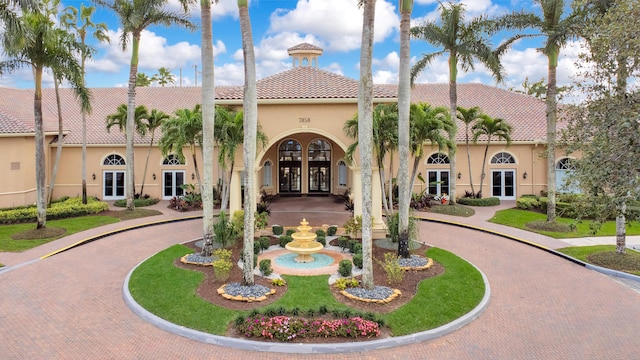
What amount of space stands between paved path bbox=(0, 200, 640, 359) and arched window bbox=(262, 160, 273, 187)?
604 inches

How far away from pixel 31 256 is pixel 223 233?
7111 mm

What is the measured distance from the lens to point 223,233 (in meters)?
16.3

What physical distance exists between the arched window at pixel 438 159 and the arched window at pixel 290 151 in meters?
9.54

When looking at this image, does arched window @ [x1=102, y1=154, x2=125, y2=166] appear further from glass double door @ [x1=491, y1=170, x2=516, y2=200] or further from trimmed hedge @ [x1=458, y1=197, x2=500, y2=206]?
glass double door @ [x1=491, y1=170, x2=516, y2=200]

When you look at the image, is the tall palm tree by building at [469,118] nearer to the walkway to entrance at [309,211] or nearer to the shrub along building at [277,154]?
the shrub along building at [277,154]

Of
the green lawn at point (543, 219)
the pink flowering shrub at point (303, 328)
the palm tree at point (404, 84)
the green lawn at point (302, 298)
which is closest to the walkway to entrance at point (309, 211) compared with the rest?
the palm tree at point (404, 84)

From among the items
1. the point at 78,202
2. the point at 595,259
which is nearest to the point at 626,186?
the point at 595,259

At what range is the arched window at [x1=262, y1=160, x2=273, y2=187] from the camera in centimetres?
3039

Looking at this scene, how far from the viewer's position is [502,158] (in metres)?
29.2

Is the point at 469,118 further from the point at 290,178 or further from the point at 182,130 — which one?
the point at 182,130

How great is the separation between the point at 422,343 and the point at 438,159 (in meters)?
21.8

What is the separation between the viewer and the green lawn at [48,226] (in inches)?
658

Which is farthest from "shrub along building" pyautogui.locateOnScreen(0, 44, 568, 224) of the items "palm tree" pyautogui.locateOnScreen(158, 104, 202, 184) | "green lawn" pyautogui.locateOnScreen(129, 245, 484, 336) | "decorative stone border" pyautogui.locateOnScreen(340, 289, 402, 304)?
"decorative stone border" pyautogui.locateOnScreen(340, 289, 402, 304)

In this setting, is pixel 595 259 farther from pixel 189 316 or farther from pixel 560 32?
pixel 189 316
